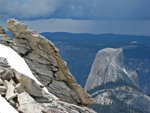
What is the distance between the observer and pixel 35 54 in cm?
4019

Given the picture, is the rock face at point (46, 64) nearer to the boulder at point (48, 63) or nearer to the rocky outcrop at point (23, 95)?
the boulder at point (48, 63)

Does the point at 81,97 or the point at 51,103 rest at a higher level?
the point at 51,103

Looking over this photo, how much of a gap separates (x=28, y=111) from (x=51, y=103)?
607 cm

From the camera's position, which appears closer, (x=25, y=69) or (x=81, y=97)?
(x=25, y=69)

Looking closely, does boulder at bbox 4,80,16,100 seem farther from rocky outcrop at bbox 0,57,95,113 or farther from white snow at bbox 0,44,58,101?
white snow at bbox 0,44,58,101

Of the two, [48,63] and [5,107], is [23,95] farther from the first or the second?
[48,63]

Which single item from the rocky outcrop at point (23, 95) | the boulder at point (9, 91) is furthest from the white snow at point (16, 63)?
the boulder at point (9, 91)

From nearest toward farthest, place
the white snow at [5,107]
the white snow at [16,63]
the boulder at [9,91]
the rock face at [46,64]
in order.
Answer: the white snow at [5,107] → the boulder at [9,91] → the white snow at [16,63] → the rock face at [46,64]

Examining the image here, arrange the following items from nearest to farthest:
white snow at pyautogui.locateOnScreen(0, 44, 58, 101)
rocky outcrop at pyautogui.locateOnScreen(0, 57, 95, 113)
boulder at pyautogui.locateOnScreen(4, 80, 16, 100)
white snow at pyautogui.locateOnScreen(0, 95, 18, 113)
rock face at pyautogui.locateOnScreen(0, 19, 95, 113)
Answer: white snow at pyautogui.locateOnScreen(0, 95, 18, 113) < rocky outcrop at pyautogui.locateOnScreen(0, 57, 95, 113) < boulder at pyautogui.locateOnScreen(4, 80, 16, 100) < white snow at pyautogui.locateOnScreen(0, 44, 58, 101) < rock face at pyautogui.locateOnScreen(0, 19, 95, 113)

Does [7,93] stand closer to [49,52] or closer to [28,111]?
[28,111]

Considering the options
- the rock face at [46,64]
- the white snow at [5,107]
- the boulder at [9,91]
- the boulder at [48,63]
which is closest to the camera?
the white snow at [5,107]

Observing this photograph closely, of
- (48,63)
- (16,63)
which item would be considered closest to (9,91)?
(16,63)

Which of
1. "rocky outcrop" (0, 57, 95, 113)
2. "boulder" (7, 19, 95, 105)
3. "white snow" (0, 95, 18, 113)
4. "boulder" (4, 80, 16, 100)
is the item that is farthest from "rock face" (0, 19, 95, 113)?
"white snow" (0, 95, 18, 113)

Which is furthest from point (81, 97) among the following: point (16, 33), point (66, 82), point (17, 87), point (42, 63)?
point (17, 87)
